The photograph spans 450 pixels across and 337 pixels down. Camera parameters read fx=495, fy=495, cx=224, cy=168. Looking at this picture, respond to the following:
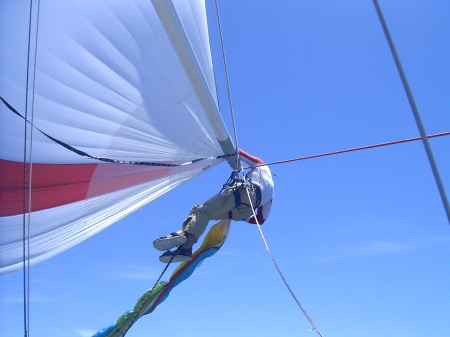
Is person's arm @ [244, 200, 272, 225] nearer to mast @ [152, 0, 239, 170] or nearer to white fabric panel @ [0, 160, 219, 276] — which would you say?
white fabric panel @ [0, 160, 219, 276]

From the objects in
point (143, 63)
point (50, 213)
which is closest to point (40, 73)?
point (143, 63)

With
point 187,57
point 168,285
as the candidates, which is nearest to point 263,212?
point 168,285

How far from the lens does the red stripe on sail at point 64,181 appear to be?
5.16 m

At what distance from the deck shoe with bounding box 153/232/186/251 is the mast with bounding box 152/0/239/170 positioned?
3.87 feet

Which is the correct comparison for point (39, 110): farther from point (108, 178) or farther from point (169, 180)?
point (169, 180)

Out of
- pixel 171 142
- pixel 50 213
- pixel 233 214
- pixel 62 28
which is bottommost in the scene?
pixel 233 214

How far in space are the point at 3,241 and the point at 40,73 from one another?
1987 millimetres

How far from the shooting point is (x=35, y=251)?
17.6 feet

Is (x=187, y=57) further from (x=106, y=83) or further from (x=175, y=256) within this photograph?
(x=175, y=256)

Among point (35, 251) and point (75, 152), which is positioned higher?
point (75, 152)

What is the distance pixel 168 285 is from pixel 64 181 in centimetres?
164

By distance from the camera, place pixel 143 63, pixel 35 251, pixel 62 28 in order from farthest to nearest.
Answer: pixel 35 251, pixel 143 63, pixel 62 28

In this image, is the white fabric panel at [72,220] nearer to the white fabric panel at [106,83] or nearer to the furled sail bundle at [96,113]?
the furled sail bundle at [96,113]

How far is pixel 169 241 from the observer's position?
13.0 feet
